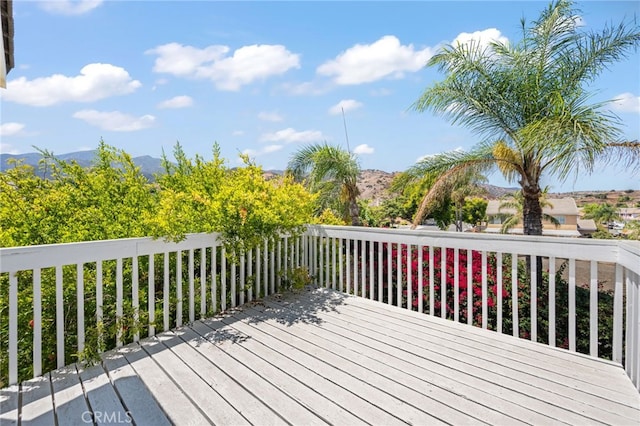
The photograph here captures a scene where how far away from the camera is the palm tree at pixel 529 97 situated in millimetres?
4422

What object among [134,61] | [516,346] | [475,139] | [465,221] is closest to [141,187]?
[516,346]

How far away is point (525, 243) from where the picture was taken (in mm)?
2635

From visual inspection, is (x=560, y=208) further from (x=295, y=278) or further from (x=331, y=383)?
(x=331, y=383)

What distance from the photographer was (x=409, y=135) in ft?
31.5

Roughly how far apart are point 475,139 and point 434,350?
4607 mm

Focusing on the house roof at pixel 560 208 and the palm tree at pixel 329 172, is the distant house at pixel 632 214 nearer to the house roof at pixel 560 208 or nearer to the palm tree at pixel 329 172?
the palm tree at pixel 329 172

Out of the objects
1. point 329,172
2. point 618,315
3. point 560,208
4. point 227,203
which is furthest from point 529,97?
point 560,208

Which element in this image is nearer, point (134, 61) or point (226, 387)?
point (226, 387)

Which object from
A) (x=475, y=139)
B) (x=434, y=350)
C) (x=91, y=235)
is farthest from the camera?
(x=475, y=139)

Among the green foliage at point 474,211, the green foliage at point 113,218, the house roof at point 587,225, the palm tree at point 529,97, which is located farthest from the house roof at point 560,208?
the green foliage at point 113,218

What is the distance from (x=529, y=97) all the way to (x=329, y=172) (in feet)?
15.7

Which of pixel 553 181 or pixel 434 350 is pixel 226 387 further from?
pixel 553 181

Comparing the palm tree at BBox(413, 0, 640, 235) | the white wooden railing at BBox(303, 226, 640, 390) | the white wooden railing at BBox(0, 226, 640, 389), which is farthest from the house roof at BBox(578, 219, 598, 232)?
the white wooden railing at BBox(0, 226, 640, 389)

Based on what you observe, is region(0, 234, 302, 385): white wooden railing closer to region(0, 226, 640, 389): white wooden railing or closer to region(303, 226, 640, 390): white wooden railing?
region(0, 226, 640, 389): white wooden railing
